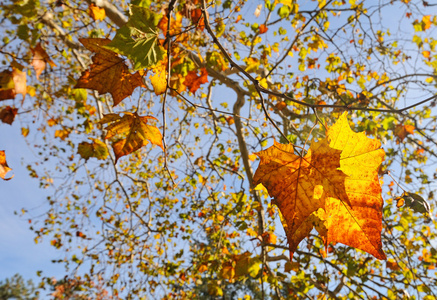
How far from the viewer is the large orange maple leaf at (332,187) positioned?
752 mm

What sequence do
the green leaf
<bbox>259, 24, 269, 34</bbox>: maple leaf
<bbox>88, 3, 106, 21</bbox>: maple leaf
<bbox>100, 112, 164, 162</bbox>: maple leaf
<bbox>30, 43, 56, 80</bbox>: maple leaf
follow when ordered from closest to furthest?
the green leaf
<bbox>100, 112, 164, 162</bbox>: maple leaf
<bbox>30, 43, 56, 80</bbox>: maple leaf
<bbox>88, 3, 106, 21</bbox>: maple leaf
<bbox>259, 24, 269, 34</bbox>: maple leaf

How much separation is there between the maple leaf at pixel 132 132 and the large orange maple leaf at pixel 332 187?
621mm

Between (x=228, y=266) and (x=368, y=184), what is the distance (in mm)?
2305

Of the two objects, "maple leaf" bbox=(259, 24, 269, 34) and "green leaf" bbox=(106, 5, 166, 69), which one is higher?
"maple leaf" bbox=(259, 24, 269, 34)

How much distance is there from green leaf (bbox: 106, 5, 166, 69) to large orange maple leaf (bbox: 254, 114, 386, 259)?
0.58 m

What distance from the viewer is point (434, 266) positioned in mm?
4438

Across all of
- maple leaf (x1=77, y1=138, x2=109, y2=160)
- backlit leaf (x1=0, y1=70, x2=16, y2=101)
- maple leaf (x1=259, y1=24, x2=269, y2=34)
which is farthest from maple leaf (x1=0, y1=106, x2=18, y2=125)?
maple leaf (x1=259, y1=24, x2=269, y2=34)

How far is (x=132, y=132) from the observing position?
125 cm

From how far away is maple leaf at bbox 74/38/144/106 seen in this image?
1.14 metres

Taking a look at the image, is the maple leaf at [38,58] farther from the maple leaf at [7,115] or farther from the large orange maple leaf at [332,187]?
the large orange maple leaf at [332,187]

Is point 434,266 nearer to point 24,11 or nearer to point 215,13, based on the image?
point 215,13

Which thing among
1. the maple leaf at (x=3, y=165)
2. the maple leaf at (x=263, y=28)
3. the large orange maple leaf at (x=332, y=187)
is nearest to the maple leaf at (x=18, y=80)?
the maple leaf at (x=3, y=165)

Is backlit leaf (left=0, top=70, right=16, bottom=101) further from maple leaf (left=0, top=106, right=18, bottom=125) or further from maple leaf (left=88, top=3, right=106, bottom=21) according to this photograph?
maple leaf (left=88, top=3, right=106, bottom=21)

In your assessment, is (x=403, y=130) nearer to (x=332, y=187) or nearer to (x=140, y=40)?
(x=332, y=187)
